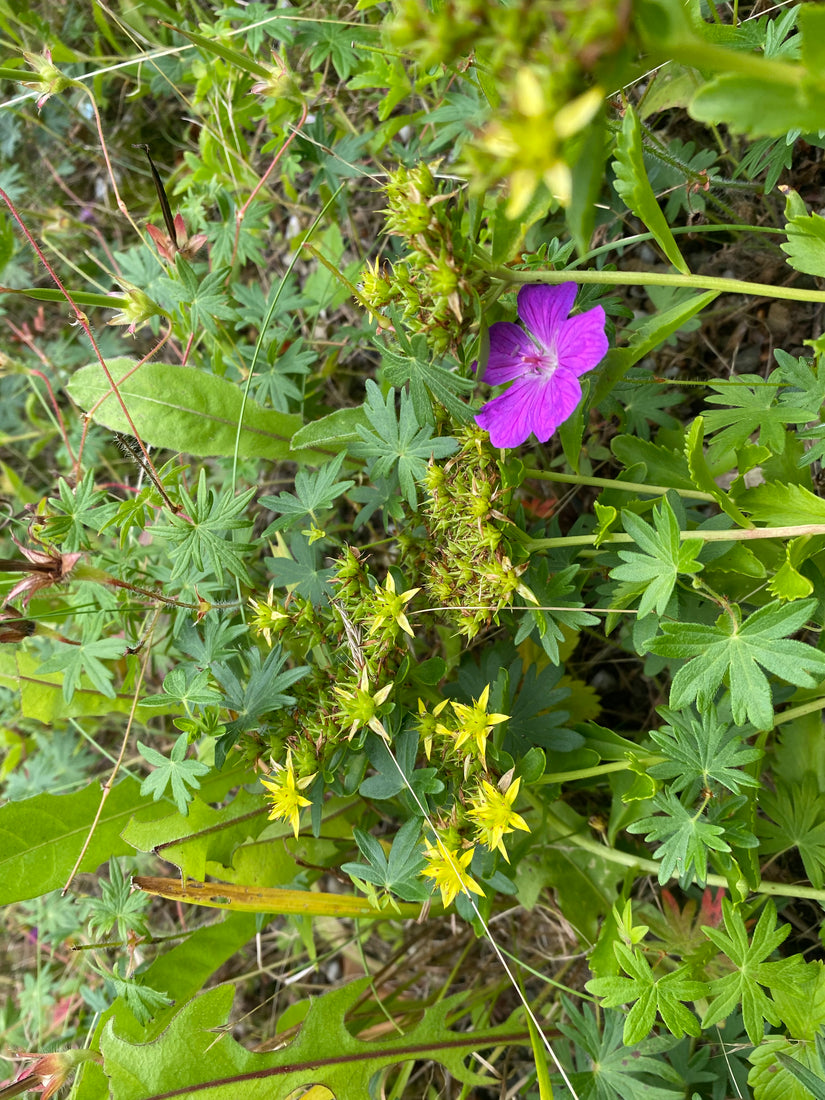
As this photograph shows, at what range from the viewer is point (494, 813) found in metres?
1.41

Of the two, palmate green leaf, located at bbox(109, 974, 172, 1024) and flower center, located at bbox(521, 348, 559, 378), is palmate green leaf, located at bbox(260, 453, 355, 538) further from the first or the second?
palmate green leaf, located at bbox(109, 974, 172, 1024)

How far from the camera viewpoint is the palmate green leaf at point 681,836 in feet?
4.69

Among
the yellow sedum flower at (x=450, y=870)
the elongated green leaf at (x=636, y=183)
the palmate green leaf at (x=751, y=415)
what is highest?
the elongated green leaf at (x=636, y=183)

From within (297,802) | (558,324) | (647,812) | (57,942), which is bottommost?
(57,942)

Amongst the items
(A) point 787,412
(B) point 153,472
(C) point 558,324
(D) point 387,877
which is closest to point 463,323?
(C) point 558,324

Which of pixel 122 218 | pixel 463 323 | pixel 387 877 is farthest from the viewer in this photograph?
pixel 122 218

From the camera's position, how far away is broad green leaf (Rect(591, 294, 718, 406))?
54.9 inches

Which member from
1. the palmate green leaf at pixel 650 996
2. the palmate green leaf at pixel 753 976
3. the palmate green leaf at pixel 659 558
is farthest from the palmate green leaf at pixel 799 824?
the palmate green leaf at pixel 659 558

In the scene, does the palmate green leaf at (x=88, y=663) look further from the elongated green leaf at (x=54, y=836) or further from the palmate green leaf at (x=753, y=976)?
the palmate green leaf at (x=753, y=976)

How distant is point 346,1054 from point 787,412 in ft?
5.39

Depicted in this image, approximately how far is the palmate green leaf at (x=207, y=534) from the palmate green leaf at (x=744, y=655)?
2.75 feet

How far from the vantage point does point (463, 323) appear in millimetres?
1282

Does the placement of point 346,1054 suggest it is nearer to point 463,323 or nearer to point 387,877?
point 387,877

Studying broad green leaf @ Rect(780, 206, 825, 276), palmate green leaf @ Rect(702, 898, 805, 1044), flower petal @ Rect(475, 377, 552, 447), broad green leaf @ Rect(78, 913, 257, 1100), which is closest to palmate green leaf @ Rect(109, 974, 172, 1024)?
broad green leaf @ Rect(78, 913, 257, 1100)
